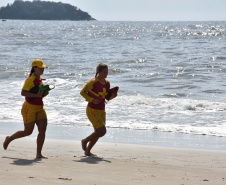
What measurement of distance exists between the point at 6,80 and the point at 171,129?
1099 cm

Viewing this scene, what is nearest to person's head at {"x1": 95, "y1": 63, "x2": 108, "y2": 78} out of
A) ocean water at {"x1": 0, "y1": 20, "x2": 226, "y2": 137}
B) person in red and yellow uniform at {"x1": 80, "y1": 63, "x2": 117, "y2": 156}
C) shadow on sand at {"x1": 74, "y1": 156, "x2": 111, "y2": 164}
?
person in red and yellow uniform at {"x1": 80, "y1": 63, "x2": 117, "y2": 156}

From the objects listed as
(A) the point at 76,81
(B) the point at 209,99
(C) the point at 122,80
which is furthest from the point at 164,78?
(B) the point at 209,99

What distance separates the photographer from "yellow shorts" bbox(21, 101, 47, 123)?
6734 millimetres

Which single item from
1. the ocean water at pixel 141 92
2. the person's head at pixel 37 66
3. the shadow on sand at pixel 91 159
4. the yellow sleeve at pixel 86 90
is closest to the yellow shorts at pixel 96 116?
the yellow sleeve at pixel 86 90

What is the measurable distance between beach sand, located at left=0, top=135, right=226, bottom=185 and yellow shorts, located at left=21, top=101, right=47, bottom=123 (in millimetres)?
537

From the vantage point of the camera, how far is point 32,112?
6.74m

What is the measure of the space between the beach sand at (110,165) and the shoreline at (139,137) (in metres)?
0.53

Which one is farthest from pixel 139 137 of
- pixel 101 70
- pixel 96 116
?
pixel 101 70

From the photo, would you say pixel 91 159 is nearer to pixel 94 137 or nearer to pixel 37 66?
pixel 94 137

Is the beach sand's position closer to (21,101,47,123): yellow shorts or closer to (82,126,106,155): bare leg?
(82,126,106,155): bare leg

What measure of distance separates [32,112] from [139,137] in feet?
10.6

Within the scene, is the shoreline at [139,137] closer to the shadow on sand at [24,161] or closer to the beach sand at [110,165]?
the beach sand at [110,165]

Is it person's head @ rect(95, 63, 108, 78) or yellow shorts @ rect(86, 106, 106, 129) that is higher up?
person's head @ rect(95, 63, 108, 78)

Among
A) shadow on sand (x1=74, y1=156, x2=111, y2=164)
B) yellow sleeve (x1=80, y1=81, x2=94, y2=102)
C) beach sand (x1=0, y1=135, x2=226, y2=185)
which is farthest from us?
yellow sleeve (x1=80, y1=81, x2=94, y2=102)
